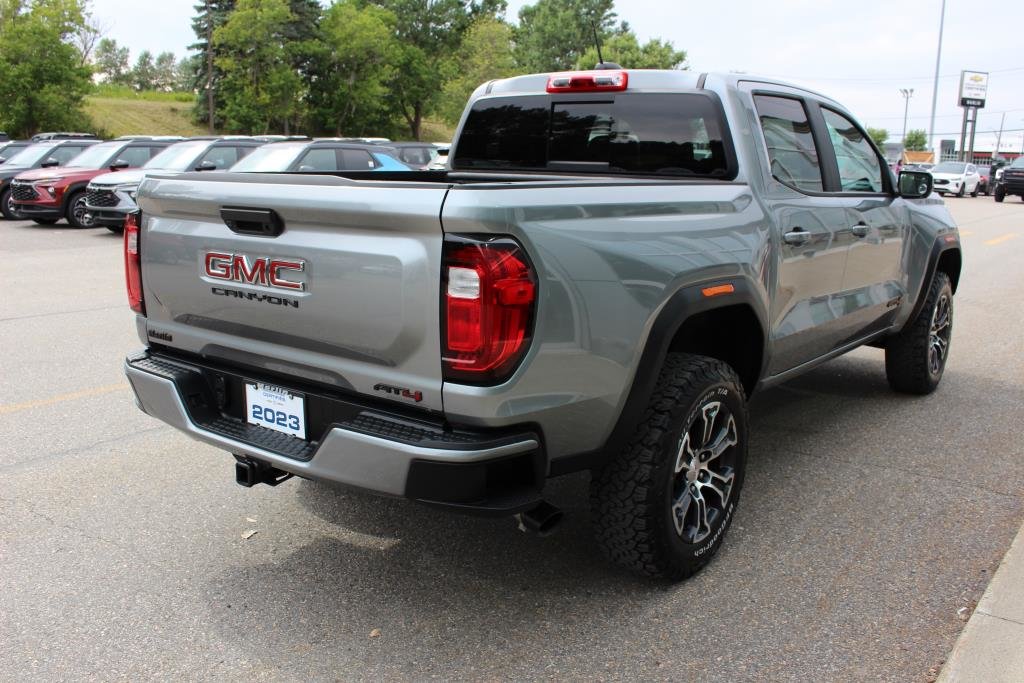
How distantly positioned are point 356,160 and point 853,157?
38.3 ft

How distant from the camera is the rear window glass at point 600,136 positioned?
3.94 m

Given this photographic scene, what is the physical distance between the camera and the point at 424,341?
260 centimetres

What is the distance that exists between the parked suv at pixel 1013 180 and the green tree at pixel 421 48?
44.8 metres

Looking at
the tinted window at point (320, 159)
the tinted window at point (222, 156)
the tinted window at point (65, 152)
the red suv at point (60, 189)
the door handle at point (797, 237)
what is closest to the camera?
the door handle at point (797, 237)

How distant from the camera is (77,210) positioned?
17125 mm

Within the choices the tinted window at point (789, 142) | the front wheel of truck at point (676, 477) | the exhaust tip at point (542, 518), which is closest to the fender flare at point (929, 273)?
the tinted window at point (789, 142)

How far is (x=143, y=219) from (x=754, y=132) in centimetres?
259

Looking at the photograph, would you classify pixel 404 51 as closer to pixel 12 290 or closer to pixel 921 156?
pixel 12 290

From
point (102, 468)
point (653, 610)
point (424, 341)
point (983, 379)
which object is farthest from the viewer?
point (983, 379)

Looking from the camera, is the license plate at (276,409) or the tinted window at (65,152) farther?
the tinted window at (65,152)

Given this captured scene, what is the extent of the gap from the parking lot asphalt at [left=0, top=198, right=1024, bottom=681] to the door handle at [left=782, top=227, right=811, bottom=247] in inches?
47.9

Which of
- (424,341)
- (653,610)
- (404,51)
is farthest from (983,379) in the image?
(404,51)

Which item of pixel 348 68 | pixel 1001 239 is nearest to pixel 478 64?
pixel 348 68

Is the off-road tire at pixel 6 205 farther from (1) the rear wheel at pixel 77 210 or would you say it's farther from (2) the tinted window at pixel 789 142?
(2) the tinted window at pixel 789 142
